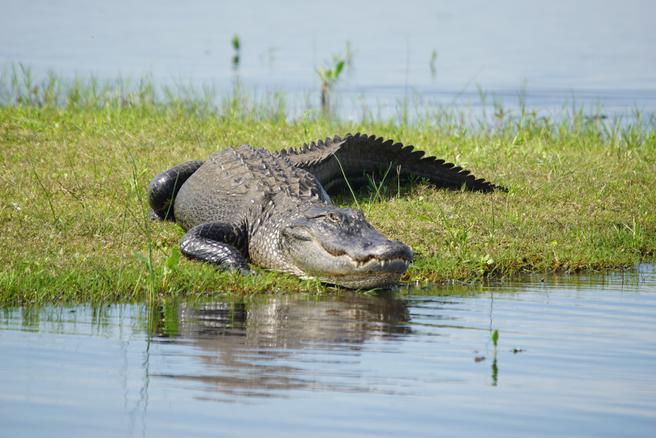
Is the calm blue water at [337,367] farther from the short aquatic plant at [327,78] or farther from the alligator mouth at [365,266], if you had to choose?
the short aquatic plant at [327,78]

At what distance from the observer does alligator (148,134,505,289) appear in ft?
22.0

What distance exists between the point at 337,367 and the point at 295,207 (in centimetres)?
279

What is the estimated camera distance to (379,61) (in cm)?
2070

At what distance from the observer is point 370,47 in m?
22.5

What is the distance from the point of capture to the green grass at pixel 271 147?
659cm

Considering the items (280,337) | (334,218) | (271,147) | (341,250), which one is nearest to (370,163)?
(271,147)

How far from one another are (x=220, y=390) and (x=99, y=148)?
6016 millimetres

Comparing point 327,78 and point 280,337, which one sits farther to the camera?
point 327,78

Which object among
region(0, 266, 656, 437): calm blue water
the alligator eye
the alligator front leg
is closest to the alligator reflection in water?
region(0, 266, 656, 437): calm blue water

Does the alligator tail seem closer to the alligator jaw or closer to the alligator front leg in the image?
the alligator front leg

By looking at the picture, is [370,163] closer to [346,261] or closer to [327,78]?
[346,261]

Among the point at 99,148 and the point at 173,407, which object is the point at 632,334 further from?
the point at 99,148

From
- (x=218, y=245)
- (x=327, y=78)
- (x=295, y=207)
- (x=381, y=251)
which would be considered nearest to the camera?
(x=381, y=251)

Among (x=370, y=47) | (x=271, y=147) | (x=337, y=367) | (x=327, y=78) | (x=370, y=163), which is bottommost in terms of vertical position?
(x=337, y=367)
